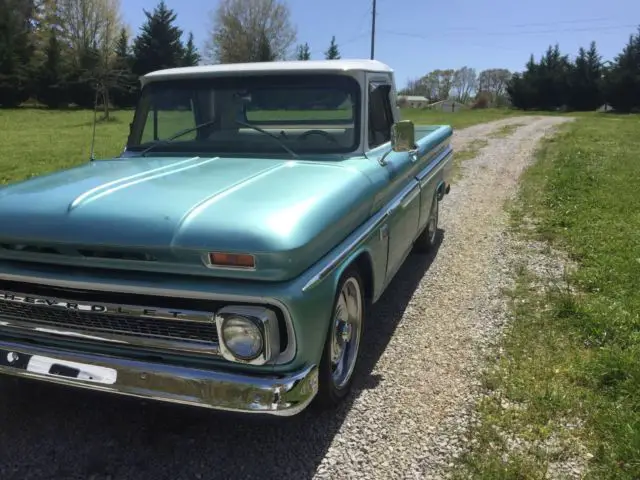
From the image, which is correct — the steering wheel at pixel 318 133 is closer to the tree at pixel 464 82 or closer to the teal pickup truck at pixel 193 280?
the teal pickup truck at pixel 193 280

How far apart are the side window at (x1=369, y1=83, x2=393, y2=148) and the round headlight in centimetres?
178

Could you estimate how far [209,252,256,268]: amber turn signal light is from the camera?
7.06 feet

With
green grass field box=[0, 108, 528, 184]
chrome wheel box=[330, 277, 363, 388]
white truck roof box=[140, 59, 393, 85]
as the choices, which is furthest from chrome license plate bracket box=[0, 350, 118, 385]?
green grass field box=[0, 108, 528, 184]

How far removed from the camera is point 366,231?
Result: 300 centimetres

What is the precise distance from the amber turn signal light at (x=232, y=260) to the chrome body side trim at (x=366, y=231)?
0.25 meters

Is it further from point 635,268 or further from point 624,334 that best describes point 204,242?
point 635,268

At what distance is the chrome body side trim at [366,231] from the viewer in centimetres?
239

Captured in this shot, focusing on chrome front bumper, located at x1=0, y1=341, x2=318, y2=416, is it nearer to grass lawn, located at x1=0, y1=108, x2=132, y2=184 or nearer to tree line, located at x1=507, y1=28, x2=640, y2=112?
grass lawn, located at x1=0, y1=108, x2=132, y2=184

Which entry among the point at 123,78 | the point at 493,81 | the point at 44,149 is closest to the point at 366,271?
the point at 44,149

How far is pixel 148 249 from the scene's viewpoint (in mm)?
2215


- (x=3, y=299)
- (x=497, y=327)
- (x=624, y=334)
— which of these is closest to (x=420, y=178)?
(x=497, y=327)

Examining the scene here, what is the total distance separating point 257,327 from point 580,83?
5092 cm

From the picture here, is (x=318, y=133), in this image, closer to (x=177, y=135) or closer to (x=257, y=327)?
(x=177, y=135)

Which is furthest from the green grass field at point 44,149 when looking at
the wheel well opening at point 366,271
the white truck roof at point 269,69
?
the wheel well opening at point 366,271
